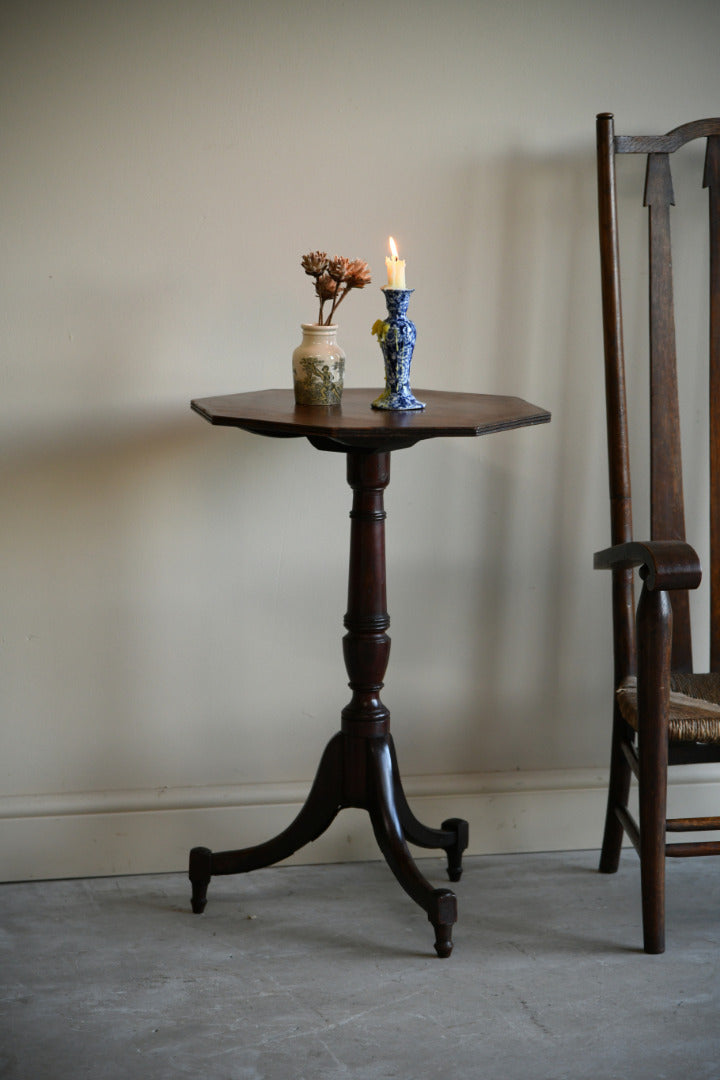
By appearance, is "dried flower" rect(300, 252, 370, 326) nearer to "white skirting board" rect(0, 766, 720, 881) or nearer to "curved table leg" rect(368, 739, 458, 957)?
"curved table leg" rect(368, 739, 458, 957)

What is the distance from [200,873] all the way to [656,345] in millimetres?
1227

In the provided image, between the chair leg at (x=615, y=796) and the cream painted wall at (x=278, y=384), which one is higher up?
the cream painted wall at (x=278, y=384)

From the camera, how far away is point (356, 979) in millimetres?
1687

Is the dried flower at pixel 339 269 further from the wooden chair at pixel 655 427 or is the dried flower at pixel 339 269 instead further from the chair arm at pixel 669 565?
the chair arm at pixel 669 565

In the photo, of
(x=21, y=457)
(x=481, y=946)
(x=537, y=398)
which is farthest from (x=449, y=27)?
(x=481, y=946)

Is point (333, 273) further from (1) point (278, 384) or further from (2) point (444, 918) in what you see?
(2) point (444, 918)

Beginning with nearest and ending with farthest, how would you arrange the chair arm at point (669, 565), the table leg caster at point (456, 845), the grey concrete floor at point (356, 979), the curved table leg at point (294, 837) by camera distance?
the grey concrete floor at point (356, 979), the chair arm at point (669, 565), the curved table leg at point (294, 837), the table leg caster at point (456, 845)

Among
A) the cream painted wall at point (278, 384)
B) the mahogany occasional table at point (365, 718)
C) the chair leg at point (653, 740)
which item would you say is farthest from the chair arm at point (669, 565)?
the cream painted wall at point (278, 384)

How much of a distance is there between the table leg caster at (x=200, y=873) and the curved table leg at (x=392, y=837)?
29cm

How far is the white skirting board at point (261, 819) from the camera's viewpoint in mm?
2057

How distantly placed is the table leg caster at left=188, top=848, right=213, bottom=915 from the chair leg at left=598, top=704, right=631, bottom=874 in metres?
0.73

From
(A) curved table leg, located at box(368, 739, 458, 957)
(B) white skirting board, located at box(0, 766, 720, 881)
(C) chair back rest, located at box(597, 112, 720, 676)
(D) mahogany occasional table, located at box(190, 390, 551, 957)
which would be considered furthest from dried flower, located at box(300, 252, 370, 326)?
(B) white skirting board, located at box(0, 766, 720, 881)

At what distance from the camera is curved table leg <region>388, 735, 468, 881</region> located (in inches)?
76.4

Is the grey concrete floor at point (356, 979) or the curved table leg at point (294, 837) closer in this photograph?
the grey concrete floor at point (356, 979)
